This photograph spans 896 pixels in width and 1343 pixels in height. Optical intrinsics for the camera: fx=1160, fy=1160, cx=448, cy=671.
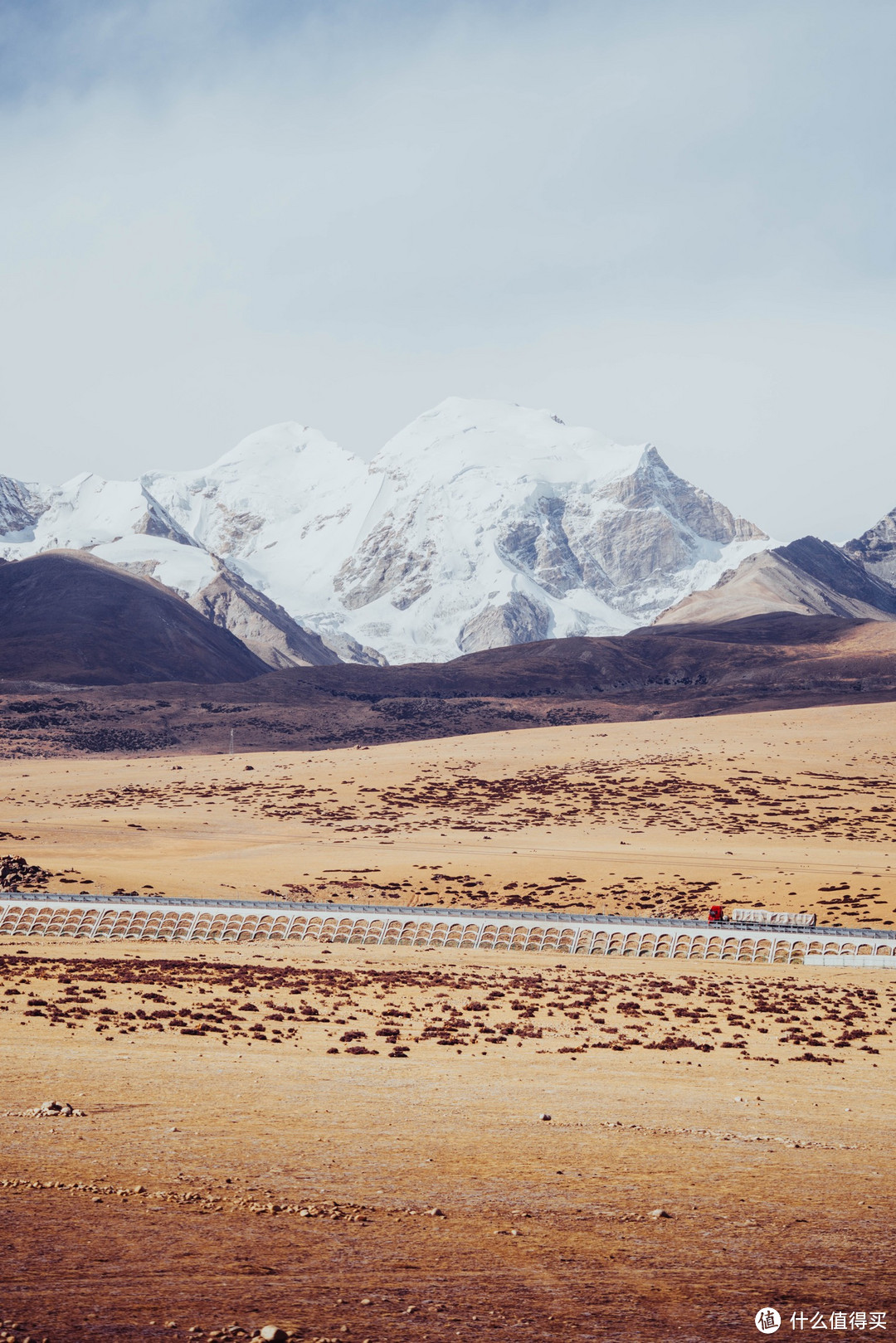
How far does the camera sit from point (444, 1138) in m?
16.2

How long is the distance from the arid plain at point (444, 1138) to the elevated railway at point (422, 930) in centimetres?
309

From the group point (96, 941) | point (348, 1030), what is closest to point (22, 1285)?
point (348, 1030)

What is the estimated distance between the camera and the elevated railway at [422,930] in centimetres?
4497

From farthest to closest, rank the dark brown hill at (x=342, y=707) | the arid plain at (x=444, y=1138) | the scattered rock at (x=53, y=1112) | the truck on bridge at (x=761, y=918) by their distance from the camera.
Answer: the dark brown hill at (x=342, y=707)
the truck on bridge at (x=761, y=918)
the scattered rock at (x=53, y=1112)
the arid plain at (x=444, y=1138)

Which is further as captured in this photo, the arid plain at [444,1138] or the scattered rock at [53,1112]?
the scattered rock at [53,1112]

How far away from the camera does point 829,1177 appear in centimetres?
1510

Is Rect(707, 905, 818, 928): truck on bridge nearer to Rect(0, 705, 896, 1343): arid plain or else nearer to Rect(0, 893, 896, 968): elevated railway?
Rect(0, 893, 896, 968): elevated railway

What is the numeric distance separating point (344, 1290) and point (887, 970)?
117 ft

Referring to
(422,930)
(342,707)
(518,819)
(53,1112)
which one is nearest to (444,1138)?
(53,1112)

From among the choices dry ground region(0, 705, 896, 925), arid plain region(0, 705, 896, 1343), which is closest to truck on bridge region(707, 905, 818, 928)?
dry ground region(0, 705, 896, 925)

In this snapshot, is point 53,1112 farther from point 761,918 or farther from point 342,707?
point 342,707

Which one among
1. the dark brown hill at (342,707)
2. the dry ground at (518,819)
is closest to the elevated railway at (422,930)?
the dry ground at (518,819)

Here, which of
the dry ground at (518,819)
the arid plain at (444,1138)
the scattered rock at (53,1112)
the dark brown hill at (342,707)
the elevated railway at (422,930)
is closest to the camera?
the arid plain at (444,1138)

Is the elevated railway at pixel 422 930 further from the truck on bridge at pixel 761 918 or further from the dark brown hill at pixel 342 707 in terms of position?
the dark brown hill at pixel 342 707
